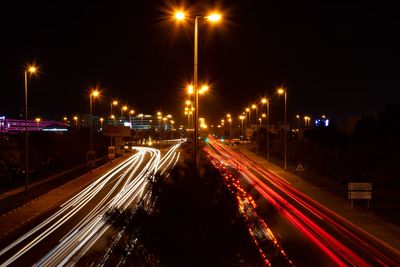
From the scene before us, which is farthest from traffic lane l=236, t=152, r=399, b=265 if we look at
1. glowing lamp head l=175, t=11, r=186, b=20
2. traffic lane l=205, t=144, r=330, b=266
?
glowing lamp head l=175, t=11, r=186, b=20

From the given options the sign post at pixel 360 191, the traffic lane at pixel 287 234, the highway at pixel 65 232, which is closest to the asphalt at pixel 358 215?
the sign post at pixel 360 191

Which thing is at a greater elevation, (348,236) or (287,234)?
(287,234)

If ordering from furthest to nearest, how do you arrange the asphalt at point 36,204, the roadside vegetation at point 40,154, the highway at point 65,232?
the roadside vegetation at point 40,154 → the asphalt at point 36,204 → the highway at point 65,232

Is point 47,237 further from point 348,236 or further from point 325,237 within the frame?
point 348,236

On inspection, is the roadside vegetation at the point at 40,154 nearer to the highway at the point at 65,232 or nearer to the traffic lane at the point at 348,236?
the highway at the point at 65,232

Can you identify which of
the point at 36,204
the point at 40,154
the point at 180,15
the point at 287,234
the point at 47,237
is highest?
the point at 180,15

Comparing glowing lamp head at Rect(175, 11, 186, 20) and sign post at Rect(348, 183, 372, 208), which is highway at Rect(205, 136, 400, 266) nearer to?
sign post at Rect(348, 183, 372, 208)

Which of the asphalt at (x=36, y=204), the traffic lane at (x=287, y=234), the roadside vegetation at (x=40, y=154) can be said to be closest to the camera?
the traffic lane at (x=287, y=234)

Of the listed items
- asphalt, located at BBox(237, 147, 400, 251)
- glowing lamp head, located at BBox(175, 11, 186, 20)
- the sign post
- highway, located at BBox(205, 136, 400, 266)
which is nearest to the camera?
highway, located at BBox(205, 136, 400, 266)

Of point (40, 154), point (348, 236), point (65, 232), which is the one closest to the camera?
point (348, 236)

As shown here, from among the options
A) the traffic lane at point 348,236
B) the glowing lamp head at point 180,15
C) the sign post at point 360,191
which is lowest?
the traffic lane at point 348,236

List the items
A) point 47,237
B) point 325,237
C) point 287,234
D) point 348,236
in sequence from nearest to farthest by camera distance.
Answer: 1. point 287,234
2. point 325,237
3. point 47,237
4. point 348,236

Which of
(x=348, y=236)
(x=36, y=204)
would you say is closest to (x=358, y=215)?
(x=348, y=236)

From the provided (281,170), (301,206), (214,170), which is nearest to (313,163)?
(281,170)
